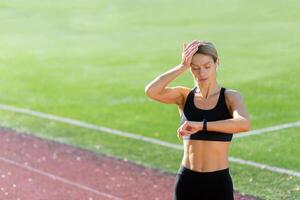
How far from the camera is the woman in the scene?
5.56 m

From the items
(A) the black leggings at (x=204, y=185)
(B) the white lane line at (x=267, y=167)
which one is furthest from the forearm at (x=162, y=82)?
(B) the white lane line at (x=267, y=167)

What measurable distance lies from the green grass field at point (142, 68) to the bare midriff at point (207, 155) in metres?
3.76

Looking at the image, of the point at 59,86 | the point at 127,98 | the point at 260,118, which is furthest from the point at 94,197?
the point at 59,86

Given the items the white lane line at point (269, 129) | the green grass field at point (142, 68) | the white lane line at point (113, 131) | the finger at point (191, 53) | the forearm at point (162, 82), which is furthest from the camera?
the white lane line at point (269, 129)

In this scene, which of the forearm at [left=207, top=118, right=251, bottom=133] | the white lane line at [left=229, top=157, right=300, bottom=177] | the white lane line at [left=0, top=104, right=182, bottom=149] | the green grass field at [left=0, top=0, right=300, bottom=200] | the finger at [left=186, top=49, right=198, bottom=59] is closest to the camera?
the forearm at [left=207, top=118, right=251, bottom=133]

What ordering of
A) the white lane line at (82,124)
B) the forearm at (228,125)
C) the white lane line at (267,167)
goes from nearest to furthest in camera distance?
the forearm at (228,125) < the white lane line at (267,167) < the white lane line at (82,124)

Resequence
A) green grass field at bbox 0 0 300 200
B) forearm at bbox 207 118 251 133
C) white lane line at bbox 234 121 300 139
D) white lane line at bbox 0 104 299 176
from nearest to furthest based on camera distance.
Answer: forearm at bbox 207 118 251 133, white lane line at bbox 0 104 299 176, green grass field at bbox 0 0 300 200, white lane line at bbox 234 121 300 139

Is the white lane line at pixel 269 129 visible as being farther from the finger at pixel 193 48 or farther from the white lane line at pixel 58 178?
the finger at pixel 193 48

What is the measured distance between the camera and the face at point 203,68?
556 centimetres

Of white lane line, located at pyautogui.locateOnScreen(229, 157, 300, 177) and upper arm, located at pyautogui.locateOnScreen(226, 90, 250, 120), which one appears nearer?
upper arm, located at pyautogui.locateOnScreen(226, 90, 250, 120)

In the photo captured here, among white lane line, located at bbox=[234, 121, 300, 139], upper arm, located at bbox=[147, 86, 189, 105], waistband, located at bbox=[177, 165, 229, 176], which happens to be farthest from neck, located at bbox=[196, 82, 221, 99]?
white lane line, located at bbox=[234, 121, 300, 139]

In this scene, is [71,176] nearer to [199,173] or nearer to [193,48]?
[199,173]

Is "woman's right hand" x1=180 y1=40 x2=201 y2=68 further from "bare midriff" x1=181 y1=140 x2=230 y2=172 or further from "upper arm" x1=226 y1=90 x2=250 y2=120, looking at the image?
"bare midriff" x1=181 y1=140 x2=230 y2=172

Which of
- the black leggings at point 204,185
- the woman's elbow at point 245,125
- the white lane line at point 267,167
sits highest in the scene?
the woman's elbow at point 245,125
